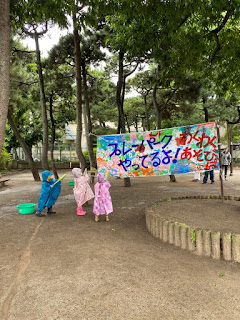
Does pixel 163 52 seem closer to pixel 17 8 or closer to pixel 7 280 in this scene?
pixel 17 8

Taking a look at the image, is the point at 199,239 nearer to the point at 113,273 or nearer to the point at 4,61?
the point at 113,273

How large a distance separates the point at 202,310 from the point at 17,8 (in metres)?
5.39

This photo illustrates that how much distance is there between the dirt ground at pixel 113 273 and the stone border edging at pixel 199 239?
0.42 ft

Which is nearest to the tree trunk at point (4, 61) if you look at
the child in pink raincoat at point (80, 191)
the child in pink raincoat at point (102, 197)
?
the child in pink raincoat at point (102, 197)

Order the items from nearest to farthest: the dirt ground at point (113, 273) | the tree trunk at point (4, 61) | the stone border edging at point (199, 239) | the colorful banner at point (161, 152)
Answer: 1. the dirt ground at point (113, 273)
2. the tree trunk at point (4, 61)
3. the stone border edging at point (199, 239)
4. the colorful banner at point (161, 152)

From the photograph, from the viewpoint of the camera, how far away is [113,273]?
3.27 m

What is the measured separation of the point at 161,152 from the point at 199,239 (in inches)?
116

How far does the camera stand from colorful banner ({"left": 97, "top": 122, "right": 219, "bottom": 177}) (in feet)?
20.1

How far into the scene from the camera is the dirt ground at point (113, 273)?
8.22 ft

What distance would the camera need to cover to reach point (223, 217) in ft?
15.6

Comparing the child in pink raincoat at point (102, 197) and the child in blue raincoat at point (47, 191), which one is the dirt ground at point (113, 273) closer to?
the child in pink raincoat at point (102, 197)

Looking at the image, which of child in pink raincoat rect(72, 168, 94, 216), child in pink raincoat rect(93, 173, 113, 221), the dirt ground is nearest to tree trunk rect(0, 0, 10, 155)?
the dirt ground

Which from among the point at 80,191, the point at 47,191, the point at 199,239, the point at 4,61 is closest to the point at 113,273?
the point at 199,239

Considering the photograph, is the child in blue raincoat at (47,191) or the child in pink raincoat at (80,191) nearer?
the child in blue raincoat at (47,191)
